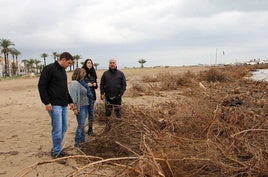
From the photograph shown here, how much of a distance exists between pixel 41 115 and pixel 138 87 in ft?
19.0

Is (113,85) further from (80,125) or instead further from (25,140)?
(25,140)

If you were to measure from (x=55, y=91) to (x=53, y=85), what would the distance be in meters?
0.10

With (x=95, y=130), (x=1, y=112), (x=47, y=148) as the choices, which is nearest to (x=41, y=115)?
(x=1, y=112)

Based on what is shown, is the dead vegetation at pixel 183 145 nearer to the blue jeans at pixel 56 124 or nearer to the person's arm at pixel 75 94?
the blue jeans at pixel 56 124

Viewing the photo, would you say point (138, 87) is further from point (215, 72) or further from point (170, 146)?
point (170, 146)

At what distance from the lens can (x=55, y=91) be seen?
504cm

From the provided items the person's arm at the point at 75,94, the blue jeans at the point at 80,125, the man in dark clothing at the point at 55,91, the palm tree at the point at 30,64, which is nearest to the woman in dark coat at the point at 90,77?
the blue jeans at the point at 80,125

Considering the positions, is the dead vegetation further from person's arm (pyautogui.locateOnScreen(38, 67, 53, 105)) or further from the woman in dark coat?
person's arm (pyautogui.locateOnScreen(38, 67, 53, 105))

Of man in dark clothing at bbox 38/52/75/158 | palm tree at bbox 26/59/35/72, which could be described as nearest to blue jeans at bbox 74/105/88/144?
man in dark clothing at bbox 38/52/75/158

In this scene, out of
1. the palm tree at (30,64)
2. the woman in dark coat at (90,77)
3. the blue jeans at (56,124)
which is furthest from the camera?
the palm tree at (30,64)

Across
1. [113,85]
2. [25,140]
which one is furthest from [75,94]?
[25,140]

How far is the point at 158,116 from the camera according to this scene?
6258mm

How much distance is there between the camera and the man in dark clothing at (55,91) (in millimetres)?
4922

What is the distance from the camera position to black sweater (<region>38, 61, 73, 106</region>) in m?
4.91
